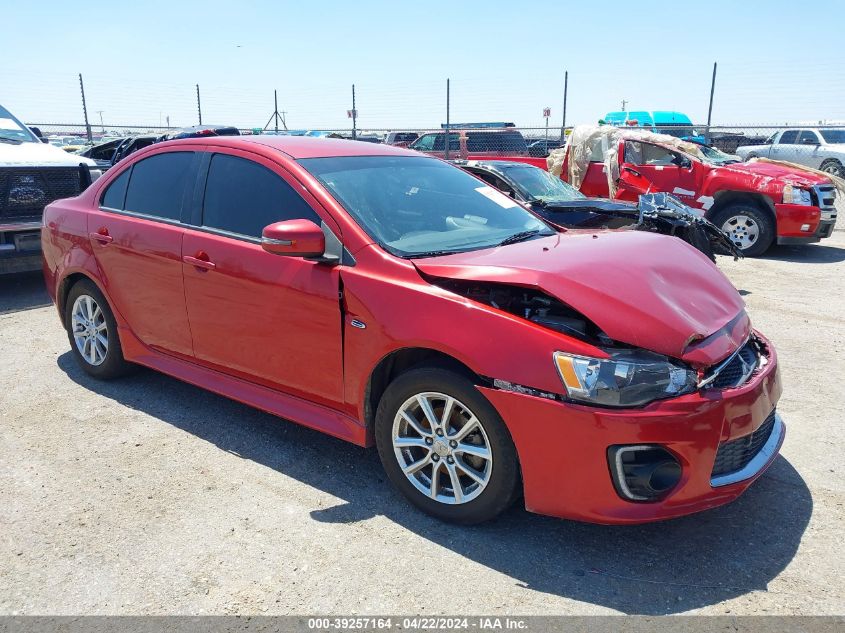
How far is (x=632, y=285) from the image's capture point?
9.61 ft

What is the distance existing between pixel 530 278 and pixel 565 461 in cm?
76

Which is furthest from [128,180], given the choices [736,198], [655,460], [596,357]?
[736,198]

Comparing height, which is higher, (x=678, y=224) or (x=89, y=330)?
(x=678, y=224)

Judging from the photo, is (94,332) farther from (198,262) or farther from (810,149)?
(810,149)

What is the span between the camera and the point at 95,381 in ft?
16.1

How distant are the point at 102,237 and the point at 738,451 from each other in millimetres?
3954

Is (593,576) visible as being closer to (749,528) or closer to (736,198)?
(749,528)

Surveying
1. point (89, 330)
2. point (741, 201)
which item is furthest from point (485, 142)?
point (89, 330)

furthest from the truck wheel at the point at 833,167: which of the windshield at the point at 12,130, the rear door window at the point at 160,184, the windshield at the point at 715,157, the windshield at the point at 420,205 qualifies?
the rear door window at the point at 160,184

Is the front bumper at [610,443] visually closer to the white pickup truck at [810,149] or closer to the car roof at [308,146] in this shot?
the car roof at [308,146]

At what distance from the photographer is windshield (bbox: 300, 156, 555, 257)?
340cm

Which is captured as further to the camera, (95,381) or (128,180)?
(95,381)

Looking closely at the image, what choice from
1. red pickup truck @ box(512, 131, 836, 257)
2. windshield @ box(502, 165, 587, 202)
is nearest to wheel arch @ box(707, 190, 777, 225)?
red pickup truck @ box(512, 131, 836, 257)

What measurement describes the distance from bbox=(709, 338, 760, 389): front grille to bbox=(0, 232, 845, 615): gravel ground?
70 centimetres
